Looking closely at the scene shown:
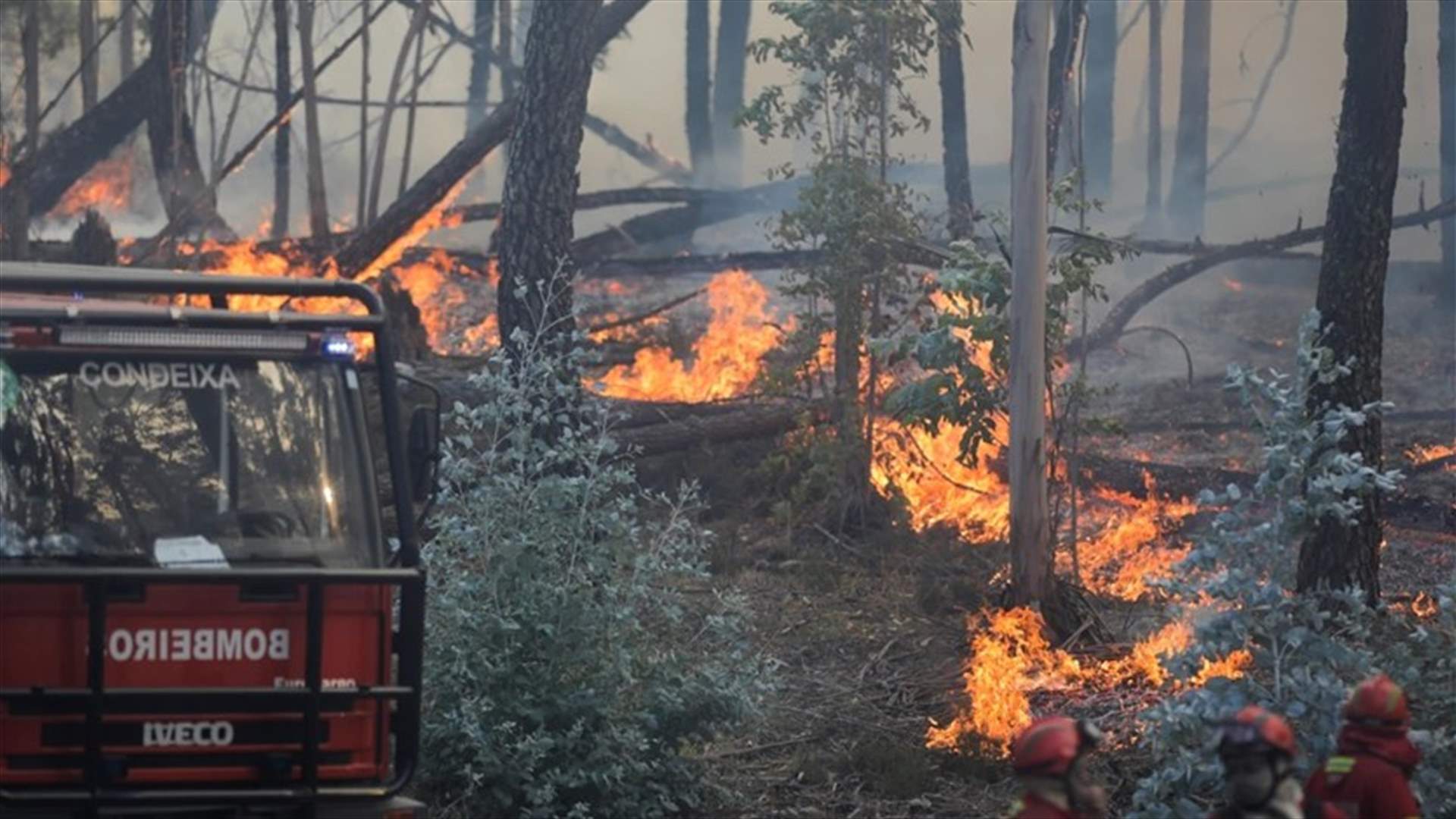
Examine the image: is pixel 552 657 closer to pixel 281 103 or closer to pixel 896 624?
pixel 896 624

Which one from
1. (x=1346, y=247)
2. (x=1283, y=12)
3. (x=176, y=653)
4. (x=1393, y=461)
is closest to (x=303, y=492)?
(x=176, y=653)

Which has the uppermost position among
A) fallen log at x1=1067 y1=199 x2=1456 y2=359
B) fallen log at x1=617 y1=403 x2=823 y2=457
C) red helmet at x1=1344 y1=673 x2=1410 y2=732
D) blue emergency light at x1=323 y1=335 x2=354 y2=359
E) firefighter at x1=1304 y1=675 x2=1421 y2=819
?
fallen log at x1=1067 y1=199 x2=1456 y2=359

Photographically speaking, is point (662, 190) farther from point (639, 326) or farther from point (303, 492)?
point (303, 492)

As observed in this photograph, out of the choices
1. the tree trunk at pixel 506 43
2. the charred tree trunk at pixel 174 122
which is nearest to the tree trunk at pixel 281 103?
the charred tree trunk at pixel 174 122

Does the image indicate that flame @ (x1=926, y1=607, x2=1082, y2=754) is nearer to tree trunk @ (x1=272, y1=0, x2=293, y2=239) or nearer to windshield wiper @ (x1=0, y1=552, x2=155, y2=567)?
windshield wiper @ (x1=0, y1=552, x2=155, y2=567)

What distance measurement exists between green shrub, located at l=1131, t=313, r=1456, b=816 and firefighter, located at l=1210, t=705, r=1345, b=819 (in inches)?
106

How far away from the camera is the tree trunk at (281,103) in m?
28.1

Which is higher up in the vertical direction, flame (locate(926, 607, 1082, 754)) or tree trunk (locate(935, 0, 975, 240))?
tree trunk (locate(935, 0, 975, 240))

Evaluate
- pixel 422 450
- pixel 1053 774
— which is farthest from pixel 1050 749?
pixel 422 450

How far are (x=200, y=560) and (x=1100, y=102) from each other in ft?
142

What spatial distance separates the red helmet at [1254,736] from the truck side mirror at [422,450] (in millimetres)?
3363

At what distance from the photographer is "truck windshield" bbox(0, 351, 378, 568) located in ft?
22.7

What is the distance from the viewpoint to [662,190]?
2739 centimetres

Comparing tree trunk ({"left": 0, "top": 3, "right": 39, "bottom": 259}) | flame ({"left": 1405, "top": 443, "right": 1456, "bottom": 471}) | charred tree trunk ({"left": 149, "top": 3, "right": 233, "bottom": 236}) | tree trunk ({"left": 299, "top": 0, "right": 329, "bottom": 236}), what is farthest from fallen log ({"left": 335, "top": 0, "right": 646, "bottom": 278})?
flame ({"left": 1405, "top": 443, "right": 1456, "bottom": 471})
